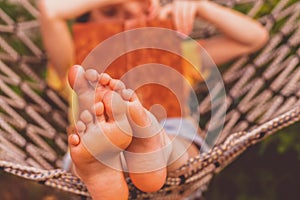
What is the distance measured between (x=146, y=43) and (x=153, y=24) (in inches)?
2.2

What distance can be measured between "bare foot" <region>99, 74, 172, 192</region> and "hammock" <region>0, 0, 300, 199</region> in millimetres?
68

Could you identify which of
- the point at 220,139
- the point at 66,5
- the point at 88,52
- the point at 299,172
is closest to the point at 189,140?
the point at 220,139

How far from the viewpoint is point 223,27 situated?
1641 millimetres

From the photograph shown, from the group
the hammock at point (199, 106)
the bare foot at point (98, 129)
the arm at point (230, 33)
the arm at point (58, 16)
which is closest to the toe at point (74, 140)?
the bare foot at point (98, 129)

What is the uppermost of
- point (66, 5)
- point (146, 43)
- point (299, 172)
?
point (66, 5)

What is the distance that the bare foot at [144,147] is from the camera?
3.22 ft

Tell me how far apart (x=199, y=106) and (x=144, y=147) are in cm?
70

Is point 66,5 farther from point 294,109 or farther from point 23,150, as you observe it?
point 294,109

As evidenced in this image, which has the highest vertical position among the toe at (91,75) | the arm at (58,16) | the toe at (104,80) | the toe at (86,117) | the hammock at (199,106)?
the arm at (58,16)

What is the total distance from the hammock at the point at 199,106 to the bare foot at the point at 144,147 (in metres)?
0.07

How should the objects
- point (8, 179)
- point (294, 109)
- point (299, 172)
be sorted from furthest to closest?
point (8, 179) < point (299, 172) < point (294, 109)

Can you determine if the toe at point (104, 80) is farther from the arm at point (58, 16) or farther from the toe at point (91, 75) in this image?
the arm at point (58, 16)

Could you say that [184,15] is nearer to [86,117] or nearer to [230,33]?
[230,33]

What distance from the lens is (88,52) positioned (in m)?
1.54
